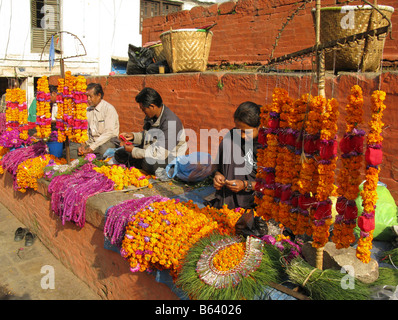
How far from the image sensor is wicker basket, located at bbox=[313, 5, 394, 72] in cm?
356

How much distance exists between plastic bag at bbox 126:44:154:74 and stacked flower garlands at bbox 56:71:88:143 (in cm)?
259

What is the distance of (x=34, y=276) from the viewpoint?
4383mm

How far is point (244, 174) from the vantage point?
3482 mm

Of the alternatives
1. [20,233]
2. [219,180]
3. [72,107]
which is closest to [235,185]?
[219,180]

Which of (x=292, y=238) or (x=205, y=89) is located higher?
(x=205, y=89)

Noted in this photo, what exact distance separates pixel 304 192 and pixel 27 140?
560 cm

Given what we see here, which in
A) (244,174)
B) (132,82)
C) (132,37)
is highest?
(132,37)

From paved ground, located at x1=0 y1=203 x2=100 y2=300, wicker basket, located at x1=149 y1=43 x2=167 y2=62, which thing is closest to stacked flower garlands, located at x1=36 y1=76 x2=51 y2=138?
paved ground, located at x1=0 y1=203 x2=100 y2=300

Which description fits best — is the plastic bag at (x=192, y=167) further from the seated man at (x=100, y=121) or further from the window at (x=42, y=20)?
the window at (x=42, y=20)

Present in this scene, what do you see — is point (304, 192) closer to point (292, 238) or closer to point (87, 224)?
point (292, 238)

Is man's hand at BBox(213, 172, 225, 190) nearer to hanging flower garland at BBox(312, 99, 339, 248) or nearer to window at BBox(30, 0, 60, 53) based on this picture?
hanging flower garland at BBox(312, 99, 339, 248)

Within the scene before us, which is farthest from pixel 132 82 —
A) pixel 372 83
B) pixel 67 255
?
pixel 372 83

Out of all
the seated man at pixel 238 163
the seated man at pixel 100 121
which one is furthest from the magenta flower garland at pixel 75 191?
the seated man at pixel 238 163

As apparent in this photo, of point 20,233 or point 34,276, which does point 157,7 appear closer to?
point 20,233
